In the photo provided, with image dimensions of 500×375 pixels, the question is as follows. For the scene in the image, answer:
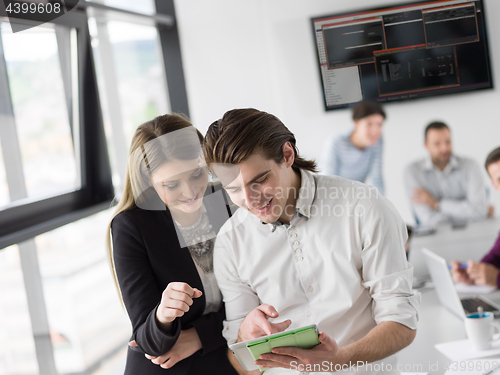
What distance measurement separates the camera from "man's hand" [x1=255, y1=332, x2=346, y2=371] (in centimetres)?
77

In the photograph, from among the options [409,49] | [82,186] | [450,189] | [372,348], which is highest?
[409,49]

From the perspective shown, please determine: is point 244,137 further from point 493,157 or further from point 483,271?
point 483,271

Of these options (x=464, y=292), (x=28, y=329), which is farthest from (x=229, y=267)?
(x=28, y=329)

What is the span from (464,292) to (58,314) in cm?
143

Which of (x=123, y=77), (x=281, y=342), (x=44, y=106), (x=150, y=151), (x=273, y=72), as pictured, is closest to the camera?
(x=281, y=342)

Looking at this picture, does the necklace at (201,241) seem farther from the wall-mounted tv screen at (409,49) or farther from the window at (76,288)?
the window at (76,288)

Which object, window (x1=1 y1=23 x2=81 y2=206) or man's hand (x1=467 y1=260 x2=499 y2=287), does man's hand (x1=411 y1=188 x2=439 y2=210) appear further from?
window (x1=1 y1=23 x2=81 y2=206)

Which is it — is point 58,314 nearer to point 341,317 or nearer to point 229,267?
point 229,267

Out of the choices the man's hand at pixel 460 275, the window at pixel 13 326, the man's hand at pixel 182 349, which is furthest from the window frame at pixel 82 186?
the man's hand at pixel 460 275

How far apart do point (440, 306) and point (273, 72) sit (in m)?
0.86

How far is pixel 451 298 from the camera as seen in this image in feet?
4.26

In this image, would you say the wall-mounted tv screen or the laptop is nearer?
the wall-mounted tv screen

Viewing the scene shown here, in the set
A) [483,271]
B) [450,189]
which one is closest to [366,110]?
[483,271]

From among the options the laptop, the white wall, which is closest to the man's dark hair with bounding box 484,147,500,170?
→ the white wall
